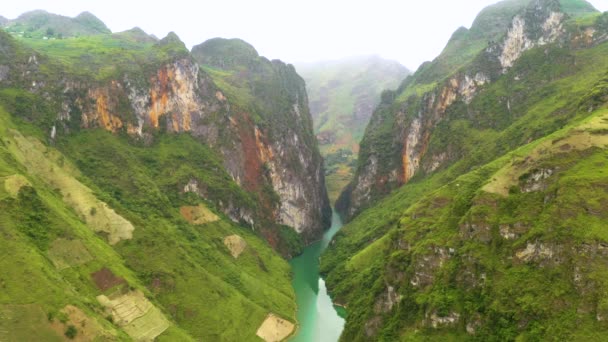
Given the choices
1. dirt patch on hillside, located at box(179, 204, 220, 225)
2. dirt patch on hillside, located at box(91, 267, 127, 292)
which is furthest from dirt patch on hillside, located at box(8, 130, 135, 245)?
dirt patch on hillside, located at box(179, 204, 220, 225)

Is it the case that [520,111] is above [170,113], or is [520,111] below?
below

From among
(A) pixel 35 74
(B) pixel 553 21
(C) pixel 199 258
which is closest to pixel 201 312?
(C) pixel 199 258

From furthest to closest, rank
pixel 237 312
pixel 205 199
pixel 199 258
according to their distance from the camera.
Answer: pixel 205 199 → pixel 199 258 → pixel 237 312

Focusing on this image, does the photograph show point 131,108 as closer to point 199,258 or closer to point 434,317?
point 199,258

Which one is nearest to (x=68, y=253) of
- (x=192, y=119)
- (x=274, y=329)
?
(x=274, y=329)

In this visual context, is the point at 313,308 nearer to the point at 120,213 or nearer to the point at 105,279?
the point at 120,213

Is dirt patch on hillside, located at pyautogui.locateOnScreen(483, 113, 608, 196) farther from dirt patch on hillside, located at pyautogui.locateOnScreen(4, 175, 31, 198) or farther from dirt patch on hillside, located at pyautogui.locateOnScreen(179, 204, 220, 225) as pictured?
dirt patch on hillside, located at pyautogui.locateOnScreen(4, 175, 31, 198)
